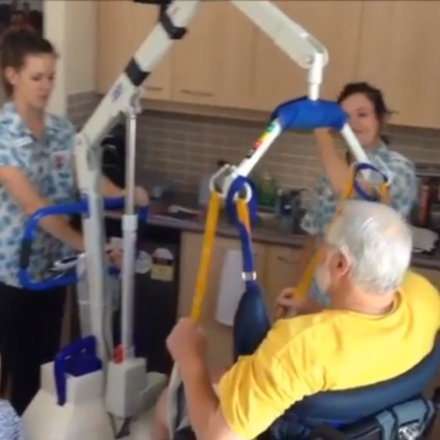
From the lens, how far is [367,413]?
5.90ft

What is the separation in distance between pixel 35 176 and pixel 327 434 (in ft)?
4.57

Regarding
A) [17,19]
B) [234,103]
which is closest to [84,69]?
[17,19]

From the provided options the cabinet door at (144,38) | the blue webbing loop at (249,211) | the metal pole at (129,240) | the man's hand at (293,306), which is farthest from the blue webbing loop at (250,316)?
the cabinet door at (144,38)

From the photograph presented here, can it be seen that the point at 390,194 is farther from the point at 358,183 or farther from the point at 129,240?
the point at 129,240

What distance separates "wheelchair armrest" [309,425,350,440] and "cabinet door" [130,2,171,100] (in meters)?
2.15

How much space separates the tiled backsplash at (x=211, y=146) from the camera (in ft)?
11.6

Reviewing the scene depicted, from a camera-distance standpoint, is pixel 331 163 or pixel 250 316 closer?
pixel 250 316

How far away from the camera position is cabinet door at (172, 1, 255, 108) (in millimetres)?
3508

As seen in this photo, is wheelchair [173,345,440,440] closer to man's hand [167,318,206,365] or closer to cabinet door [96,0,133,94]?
man's hand [167,318,206,365]

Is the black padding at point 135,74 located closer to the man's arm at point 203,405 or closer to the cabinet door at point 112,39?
the man's arm at point 203,405

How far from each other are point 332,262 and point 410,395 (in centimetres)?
34

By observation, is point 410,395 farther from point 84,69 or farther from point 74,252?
point 84,69

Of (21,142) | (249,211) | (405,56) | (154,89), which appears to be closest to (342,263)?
(249,211)

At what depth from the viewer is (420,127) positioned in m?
3.34
